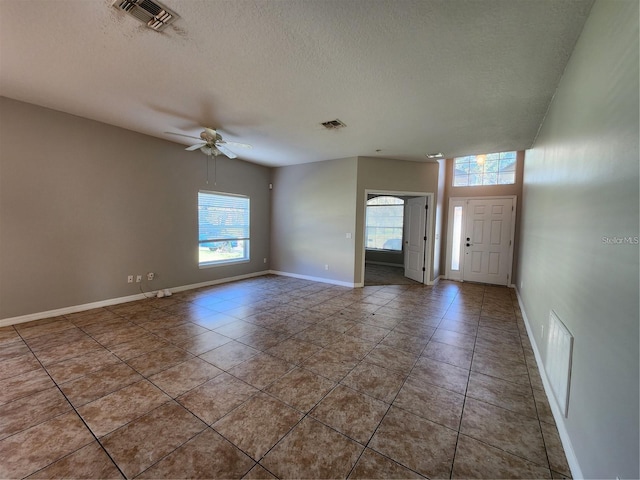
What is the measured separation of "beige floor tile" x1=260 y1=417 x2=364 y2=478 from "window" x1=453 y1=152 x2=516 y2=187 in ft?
20.0

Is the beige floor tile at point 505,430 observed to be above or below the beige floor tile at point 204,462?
above

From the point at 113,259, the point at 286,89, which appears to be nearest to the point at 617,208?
the point at 286,89

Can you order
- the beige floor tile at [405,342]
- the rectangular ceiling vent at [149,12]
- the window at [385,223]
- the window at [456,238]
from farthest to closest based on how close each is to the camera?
the window at [385,223], the window at [456,238], the beige floor tile at [405,342], the rectangular ceiling vent at [149,12]

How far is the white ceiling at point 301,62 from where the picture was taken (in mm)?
1797

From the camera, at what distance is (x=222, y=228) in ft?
19.2

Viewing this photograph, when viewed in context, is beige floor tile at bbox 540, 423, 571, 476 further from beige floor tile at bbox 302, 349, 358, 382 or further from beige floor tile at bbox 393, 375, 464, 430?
beige floor tile at bbox 302, 349, 358, 382

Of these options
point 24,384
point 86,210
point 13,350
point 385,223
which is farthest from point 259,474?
point 385,223

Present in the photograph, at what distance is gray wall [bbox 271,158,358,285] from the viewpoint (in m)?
5.66

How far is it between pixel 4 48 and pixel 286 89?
2435 mm

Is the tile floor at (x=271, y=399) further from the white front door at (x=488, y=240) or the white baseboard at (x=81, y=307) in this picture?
the white front door at (x=488, y=240)

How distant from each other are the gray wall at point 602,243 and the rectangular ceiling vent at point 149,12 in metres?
2.61

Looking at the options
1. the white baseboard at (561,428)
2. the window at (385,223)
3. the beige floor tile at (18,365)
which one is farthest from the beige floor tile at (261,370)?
the window at (385,223)

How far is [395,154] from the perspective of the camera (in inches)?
206

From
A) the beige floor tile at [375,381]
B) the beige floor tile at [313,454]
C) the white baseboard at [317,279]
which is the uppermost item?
the white baseboard at [317,279]
